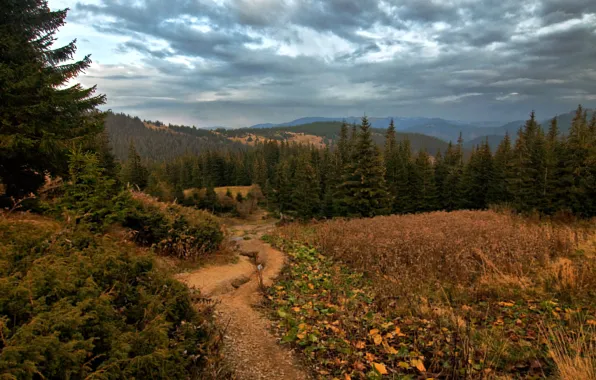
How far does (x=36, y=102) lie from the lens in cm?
1053

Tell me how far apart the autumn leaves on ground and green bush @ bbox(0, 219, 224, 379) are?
7.92ft

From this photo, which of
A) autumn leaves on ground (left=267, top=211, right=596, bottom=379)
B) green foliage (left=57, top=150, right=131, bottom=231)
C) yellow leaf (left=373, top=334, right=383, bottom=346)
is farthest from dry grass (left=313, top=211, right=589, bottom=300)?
green foliage (left=57, top=150, right=131, bottom=231)

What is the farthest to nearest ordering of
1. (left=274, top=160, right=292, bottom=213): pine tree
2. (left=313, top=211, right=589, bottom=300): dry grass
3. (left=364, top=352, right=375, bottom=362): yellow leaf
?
(left=274, top=160, right=292, bottom=213): pine tree, (left=313, top=211, right=589, bottom=300): dry grass, (left=364, top=352, right=375, bottom=362): yellow leaf

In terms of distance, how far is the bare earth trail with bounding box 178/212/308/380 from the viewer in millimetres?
4762

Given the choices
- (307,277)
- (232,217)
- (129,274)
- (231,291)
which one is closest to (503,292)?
(307,277)

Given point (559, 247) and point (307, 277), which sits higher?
point (559, 247)

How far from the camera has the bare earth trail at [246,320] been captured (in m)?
4.76

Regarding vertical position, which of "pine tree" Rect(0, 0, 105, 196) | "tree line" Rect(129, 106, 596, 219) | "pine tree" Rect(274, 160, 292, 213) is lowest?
"pine tree" Rect(274, 160, 292, 213)

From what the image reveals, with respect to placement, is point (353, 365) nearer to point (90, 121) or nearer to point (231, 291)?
point (231, 291)

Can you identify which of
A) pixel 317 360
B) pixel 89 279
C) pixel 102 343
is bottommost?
pixel 317 360

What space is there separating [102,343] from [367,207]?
27.5 metres

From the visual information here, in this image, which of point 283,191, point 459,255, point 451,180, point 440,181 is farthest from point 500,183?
point 459,255

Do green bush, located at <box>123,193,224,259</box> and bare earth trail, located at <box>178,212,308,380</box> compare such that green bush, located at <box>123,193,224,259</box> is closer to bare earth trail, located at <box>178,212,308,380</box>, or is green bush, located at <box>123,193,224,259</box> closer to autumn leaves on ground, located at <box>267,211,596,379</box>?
bare earth trail, located at <box>178,212,308,380</box>

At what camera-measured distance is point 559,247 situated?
9.34 metres
